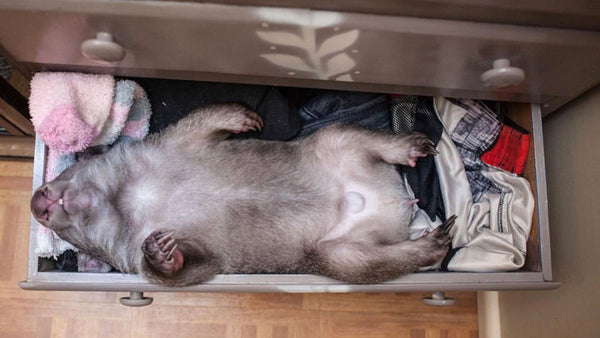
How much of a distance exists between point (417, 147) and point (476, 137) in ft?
1.12

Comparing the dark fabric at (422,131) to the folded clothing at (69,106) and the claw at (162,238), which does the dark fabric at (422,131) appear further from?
the folded clothing at (69,106)

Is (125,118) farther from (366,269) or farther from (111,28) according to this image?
(366,269)

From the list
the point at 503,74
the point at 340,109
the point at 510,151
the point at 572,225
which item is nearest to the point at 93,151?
the point at 340,109

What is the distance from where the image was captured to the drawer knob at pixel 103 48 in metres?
1.28

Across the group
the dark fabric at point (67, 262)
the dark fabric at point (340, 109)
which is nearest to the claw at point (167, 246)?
the dark fabric at point (67, 262)

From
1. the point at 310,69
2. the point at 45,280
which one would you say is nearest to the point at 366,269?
the point at 310,69

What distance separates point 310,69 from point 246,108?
1.29ft

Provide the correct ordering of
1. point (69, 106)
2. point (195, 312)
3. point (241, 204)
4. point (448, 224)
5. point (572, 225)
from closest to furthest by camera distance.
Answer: point (69, 106) < point (241, 204) < point (448, 224) < point (572, 225) < point (195, 312)

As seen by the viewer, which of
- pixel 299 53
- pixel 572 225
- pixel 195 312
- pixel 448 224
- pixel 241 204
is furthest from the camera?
pixel 195 312

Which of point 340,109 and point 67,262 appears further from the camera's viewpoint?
point 340,109

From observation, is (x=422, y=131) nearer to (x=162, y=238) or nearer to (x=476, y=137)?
(x=476, y=137)

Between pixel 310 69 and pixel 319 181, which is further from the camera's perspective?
pixel 319 181

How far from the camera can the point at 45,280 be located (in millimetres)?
1693

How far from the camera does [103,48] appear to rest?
1.29 metres
